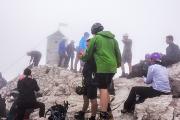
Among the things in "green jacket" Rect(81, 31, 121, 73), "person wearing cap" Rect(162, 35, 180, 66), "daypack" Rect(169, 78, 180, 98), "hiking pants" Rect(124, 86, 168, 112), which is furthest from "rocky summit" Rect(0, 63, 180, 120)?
"green jacket" Rect(81, 31, 121, 73)

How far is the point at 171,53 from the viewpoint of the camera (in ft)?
56.5

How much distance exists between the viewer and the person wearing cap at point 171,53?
1669cm

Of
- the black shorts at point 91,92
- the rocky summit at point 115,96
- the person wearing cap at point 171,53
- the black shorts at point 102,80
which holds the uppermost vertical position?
the person wearing cap at point 171,53

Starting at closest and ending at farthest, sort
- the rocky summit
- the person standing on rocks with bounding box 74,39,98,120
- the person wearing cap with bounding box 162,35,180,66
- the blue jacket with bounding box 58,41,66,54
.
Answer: the person standing on rocks with bounding box 74,39,98,120 < the rocky summit < the person wearing cap with bounding box 162,35,180,66 < the blue jacket with bounding box 58,41,66,54

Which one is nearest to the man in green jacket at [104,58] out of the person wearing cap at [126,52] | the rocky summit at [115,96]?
the rocky summit at [115,96]

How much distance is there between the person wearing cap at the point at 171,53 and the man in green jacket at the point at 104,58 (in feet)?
25.9

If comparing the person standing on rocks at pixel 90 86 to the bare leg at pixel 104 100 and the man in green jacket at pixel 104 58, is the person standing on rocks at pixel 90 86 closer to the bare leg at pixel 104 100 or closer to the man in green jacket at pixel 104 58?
the man in green jacket at pixel 104 58

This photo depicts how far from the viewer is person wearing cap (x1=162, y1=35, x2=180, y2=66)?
54.8ft

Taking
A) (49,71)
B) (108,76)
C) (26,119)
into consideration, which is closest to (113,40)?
(108,76)

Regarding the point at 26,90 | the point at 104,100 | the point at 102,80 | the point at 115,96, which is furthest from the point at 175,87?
the point at 26,90

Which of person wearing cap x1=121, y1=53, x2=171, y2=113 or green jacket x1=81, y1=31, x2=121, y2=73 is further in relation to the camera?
person wearing cap x1=121, y1=53, x2=171, y2=113

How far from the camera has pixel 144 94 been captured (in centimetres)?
1029

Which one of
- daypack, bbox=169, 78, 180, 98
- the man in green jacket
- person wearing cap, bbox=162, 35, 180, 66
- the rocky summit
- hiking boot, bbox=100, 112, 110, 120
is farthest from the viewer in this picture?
person wearing cap, bbox=162, 35, 180, 66

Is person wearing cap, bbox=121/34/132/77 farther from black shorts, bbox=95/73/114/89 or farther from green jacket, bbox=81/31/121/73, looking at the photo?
black shorts, bbox=95/73/114/89
